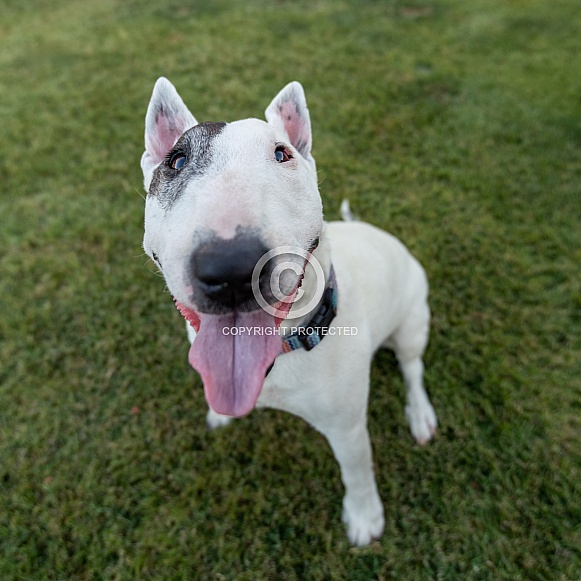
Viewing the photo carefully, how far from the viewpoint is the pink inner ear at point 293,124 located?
2100 millimetres

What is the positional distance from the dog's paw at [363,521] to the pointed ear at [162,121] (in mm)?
2145

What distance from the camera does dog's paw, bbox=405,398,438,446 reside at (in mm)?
3115

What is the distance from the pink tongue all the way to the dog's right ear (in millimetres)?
759

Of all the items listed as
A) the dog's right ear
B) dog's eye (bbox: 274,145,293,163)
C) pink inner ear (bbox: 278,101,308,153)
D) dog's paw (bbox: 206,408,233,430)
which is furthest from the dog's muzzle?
dog's paw (bbox: 206,408,233,430)

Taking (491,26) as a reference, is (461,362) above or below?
below

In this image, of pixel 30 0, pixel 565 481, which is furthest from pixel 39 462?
pixel 30 0

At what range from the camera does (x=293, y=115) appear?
2.12 metres

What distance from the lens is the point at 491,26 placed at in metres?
6.64

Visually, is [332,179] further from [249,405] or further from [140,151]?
[249,405]

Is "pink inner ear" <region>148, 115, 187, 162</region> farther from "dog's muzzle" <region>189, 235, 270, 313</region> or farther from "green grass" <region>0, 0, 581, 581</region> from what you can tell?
"green grass" <region>0, 0, 581, 581</region>

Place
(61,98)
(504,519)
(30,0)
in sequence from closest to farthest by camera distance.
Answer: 1. (504,519)
2. (61,98)
3. (30,0)

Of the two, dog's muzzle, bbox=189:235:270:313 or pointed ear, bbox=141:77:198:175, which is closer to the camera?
dog's muzzle, bbox=189:235:270:313

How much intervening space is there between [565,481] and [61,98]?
6.48m

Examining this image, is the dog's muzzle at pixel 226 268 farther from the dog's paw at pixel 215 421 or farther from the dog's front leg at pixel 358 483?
the dog's paw at pixel 215 421
